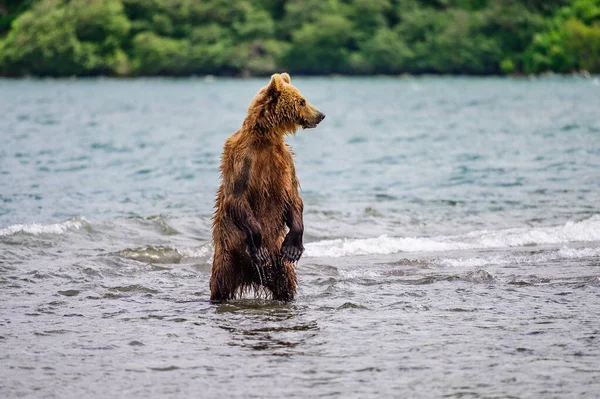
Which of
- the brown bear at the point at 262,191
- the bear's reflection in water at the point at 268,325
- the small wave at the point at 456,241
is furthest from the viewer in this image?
the small wave at the point at 456,241

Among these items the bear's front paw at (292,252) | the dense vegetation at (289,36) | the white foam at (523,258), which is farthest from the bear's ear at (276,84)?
the dense vegetation at (289,36)

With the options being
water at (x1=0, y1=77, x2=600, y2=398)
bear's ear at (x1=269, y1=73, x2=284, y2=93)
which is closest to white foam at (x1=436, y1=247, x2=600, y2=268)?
water at (x1=0, y1=77, x2=600, y2=398)

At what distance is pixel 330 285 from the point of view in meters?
10.5

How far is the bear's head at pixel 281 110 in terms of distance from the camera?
9.24 metres

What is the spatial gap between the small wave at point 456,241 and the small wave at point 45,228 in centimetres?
356

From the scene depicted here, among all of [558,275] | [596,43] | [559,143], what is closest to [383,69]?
[596,43]

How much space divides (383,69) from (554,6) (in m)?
22.8

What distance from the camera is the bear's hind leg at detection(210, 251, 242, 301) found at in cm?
943

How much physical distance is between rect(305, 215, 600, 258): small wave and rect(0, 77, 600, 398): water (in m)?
0.05

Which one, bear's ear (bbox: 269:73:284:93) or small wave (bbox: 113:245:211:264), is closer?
bear's ear (bbox: 269:73:284:93)

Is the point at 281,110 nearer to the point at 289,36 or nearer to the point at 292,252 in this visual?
the point at 292,252

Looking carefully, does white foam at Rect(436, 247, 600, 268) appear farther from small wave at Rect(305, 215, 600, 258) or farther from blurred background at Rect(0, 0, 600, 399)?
small wave at Rect(305, 215, 600, 258)

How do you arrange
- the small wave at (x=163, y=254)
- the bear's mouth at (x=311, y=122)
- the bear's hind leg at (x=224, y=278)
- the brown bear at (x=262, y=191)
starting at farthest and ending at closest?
the small wave at (x=163, y=254)
the bear's hind leg at (x=224, y=278)
the bear's mouth at (x=311, y=122)
the brown bear at (x=262, y=191)

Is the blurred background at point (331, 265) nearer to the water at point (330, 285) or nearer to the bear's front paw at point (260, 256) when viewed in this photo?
the water at point (330, 285)
